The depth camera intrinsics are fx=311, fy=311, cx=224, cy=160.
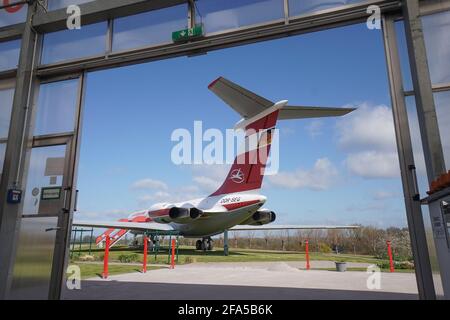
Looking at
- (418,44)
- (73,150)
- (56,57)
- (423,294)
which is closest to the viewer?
(423,294)

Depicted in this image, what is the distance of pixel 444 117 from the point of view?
8.79 feet

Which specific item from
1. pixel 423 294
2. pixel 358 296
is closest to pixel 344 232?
pixel 358 296

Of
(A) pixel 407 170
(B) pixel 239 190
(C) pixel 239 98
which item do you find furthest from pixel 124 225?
(A) pixel 407 170

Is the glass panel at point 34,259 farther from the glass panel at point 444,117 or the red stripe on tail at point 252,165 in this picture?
the red stripe on tail at point 252,165

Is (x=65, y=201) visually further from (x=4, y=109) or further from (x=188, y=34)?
(x=188, y=34)

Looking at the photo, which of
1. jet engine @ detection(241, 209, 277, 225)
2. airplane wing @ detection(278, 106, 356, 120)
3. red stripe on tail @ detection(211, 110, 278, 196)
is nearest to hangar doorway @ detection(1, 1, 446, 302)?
airplane wing @ detection(278, 106, 356, 120)

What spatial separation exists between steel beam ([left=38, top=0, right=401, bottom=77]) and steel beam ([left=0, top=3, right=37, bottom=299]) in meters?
0.24

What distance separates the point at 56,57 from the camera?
423 centimetres

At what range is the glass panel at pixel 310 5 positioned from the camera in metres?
3.22

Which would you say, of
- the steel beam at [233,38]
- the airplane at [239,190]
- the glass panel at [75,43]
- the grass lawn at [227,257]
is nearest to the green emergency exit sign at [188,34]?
the steel beam at [233,38]

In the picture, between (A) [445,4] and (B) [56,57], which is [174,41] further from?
(A) [445,4]

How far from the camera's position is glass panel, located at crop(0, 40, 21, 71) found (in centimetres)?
424

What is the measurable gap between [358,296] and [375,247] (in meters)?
14.1

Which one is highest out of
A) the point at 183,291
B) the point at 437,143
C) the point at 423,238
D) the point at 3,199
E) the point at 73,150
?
the point at 73,150
